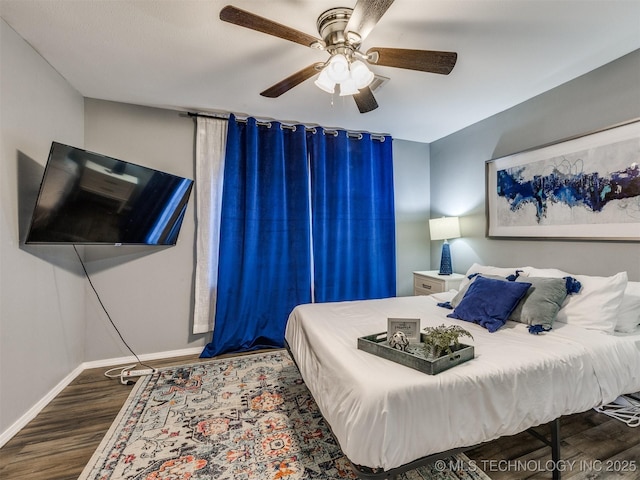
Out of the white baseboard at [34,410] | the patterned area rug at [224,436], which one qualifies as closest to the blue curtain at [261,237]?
the patterned area rug at [224,436]

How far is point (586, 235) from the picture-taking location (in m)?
2.33

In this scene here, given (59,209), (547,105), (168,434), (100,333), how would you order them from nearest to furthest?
(168,434)
(59,209)
(547,105)
(100,333)

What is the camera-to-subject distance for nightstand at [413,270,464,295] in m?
3.14

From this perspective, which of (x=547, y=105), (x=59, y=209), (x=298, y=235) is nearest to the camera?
(x=59, y=209)

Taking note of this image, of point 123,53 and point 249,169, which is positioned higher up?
point 123,53

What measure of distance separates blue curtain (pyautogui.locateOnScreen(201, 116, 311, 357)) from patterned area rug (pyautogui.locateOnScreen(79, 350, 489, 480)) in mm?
667

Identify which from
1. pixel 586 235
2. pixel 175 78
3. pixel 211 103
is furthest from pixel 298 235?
pixel 586 235

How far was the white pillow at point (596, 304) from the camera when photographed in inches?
72.3

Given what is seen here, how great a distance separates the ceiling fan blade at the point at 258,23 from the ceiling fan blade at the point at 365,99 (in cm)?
51

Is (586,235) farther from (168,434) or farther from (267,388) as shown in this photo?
(168,434)

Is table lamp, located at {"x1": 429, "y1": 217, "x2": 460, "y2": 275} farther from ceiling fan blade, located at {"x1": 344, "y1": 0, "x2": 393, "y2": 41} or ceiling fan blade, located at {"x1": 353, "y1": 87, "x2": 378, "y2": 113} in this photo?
ceiling fan blade, located at {"x1": 344, "y1": 0, "x2": 393, "y2": 41}

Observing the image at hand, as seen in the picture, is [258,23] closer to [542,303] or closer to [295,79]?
[295,79]

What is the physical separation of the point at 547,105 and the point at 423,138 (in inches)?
57.0

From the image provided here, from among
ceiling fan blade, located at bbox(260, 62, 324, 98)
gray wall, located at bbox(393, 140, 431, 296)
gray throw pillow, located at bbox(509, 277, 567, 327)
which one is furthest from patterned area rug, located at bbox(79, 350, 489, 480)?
ceiling fan blade, located at bbox(260, 62, 324, 98)
